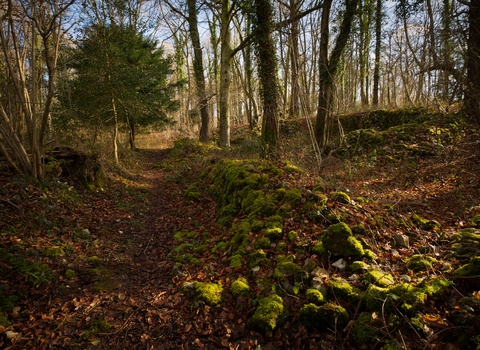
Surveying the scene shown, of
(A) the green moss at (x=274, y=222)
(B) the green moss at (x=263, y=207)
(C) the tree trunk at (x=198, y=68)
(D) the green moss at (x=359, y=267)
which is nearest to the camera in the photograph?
(D) the green moss at (x=359, y=267)

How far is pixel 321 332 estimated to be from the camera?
7.66ft

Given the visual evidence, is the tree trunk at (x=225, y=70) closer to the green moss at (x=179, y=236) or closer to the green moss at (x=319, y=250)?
the green moss at (x=179, y=236)

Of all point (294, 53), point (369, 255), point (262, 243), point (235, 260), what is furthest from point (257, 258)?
point (294, 53)

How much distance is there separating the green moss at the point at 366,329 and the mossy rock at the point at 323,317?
128mm

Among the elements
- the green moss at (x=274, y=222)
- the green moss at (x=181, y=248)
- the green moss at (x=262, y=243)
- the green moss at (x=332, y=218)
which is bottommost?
the green moss at (x=181, y=248)

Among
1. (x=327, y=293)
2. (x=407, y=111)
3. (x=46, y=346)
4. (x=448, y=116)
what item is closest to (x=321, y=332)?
(x=327, y=293)

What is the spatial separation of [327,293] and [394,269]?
38.0 inches

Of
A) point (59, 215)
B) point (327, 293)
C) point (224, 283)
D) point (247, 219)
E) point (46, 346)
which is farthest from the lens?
point (59, 215)

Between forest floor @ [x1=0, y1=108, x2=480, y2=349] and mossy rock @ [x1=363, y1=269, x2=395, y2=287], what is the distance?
0.09 m

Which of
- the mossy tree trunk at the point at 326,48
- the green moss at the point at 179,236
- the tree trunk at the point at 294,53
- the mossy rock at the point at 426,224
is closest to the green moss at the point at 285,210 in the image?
the mossy rock at the point at 426,224

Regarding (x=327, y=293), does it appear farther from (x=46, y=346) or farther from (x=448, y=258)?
(x=46, y=346)

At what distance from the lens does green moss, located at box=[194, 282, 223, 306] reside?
293cm

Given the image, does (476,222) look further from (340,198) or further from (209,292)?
(209,292)

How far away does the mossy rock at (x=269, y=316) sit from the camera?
2.48 m
